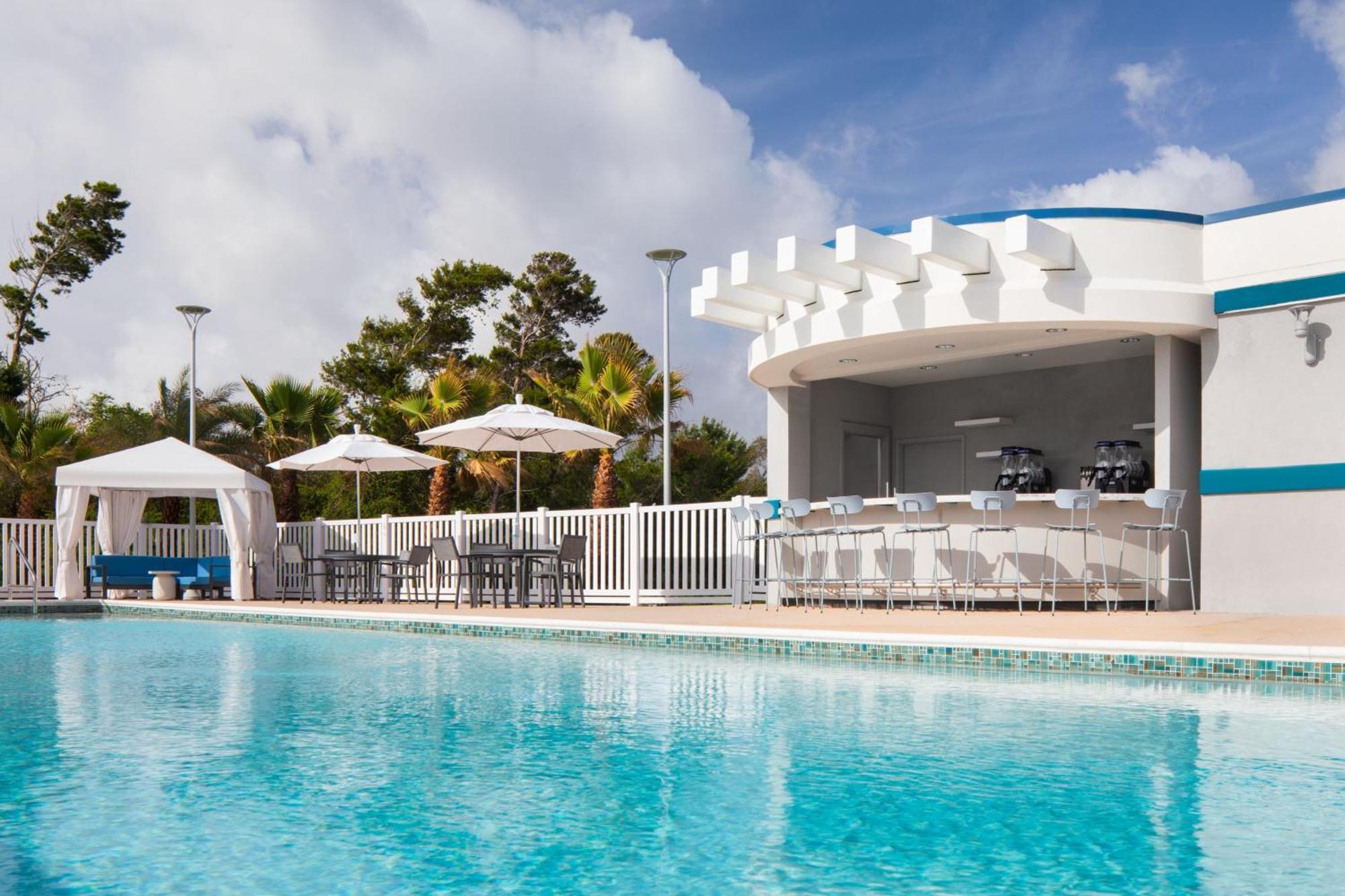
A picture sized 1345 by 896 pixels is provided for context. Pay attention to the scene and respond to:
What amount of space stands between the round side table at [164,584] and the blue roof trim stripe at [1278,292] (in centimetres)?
1435

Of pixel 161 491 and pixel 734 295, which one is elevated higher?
pixel 734 295

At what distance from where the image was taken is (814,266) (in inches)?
486

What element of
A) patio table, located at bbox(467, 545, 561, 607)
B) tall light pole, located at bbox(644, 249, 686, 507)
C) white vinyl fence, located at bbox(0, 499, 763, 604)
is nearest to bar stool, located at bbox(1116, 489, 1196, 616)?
white vinyl fence, located at bbox(0, 499, 763, 604)

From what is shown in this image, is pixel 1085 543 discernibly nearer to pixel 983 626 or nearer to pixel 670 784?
pixel 983 626

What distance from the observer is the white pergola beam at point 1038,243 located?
1099 cm

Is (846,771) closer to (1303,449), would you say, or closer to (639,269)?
(1303,449)

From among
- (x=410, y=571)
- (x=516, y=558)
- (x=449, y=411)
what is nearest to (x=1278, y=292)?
(x=516, y=558)

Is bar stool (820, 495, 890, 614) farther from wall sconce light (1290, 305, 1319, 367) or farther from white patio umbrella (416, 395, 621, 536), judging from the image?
wall sconce light (1290, 305, 1319, 367)

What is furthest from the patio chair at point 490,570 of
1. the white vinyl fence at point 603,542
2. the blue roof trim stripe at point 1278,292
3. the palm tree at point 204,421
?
the palm tree at point 204,421

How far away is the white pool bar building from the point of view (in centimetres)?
1077

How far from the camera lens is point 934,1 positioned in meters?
28.5

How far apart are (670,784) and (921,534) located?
8671 mm

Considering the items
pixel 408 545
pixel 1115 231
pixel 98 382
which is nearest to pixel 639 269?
pixel 98 382

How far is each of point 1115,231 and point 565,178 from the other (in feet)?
62.2
